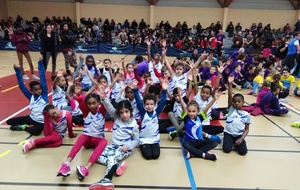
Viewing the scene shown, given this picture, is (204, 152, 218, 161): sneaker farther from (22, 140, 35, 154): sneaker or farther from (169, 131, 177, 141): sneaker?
(22, 140, 35, 154): sneaker

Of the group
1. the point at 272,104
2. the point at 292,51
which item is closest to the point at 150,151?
the point at 272,104

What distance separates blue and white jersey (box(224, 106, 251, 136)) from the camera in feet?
11.7

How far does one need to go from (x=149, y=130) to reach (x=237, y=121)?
1242 millimetres

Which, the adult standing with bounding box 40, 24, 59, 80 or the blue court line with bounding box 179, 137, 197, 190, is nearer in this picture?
the blue court line with bounding box 179, 137, 197, 190

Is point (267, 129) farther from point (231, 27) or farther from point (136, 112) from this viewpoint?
point (231, 27)

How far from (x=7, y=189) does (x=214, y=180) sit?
84.3 inches

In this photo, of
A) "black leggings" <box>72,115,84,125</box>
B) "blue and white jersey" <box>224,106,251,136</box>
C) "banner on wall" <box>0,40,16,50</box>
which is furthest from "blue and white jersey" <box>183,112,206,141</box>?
"banner on wall" <box>0,40,16,50</box>

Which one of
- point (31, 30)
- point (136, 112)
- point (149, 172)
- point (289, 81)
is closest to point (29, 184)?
point (149, 172)

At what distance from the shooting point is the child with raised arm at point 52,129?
3357 mm

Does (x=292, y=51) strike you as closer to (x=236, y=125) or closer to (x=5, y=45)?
(x=236, y=125)

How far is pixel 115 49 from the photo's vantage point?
15500mm

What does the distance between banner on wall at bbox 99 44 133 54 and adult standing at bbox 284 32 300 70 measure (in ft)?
29.6

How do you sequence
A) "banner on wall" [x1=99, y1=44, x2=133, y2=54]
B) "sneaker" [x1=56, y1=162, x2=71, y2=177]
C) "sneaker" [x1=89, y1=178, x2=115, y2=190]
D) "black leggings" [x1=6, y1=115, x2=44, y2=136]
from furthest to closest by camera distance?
"banner on wall" [x1=99, y1=44, x2=133, y2=54], "black leggings" [x1=6, y1=115, x2=44, y2=136], "sneaker" [x1=56, y1=162, x2=71, y2=177], "sneaker" [x1=89, y1=178, x2=115, y2=190]

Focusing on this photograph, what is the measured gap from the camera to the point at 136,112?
13.1 ft
